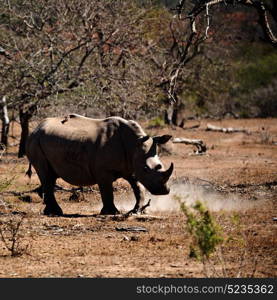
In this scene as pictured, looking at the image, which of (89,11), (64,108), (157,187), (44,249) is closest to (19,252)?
(44,249)

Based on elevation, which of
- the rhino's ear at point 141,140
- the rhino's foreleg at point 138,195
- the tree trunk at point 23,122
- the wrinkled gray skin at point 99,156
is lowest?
the tree trunk at point 23,122

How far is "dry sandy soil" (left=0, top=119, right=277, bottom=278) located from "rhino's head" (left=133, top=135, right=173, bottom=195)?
1.48ft

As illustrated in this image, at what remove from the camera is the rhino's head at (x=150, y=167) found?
37.2 feet

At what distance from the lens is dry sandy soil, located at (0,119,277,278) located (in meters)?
8.17

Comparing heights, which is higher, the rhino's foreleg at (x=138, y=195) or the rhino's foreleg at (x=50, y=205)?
the rhino's foreleg at (x=138, y=195)

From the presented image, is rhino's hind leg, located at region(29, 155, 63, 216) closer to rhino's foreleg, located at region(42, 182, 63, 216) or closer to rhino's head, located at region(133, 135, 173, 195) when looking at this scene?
rhino's foreleg, located at region(42, 182, 63, 216)

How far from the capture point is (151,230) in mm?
10406

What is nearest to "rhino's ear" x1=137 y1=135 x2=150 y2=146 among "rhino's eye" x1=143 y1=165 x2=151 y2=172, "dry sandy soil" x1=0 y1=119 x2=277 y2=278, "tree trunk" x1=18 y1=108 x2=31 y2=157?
"rhino's eye" x1=143 y1=165 x2=151 y2=172

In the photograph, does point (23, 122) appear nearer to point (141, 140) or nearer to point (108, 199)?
point (108, 199)

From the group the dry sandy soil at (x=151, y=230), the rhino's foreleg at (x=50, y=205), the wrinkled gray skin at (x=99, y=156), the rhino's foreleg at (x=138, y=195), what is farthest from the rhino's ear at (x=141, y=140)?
the rhino's foreleg at (x=50, y=205)

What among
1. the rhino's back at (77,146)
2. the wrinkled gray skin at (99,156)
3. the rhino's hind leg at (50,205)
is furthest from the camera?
the rhino's hind leg at (50,205)

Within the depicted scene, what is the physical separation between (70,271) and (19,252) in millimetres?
1094

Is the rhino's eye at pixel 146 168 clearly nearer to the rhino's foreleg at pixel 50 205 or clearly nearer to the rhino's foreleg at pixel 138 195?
the rhino's foreleg at pixel 138 195

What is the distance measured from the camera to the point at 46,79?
15836mm
